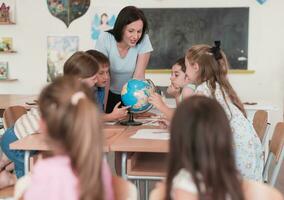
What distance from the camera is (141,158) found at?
2.61 meters

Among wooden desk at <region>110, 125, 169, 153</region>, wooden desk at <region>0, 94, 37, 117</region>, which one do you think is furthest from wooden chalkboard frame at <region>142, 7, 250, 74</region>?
wooden desk at <region>110, 125, 169, 153</region>

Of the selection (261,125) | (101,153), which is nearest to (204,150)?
(101,153)

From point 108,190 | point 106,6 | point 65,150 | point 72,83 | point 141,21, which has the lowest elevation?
point 108,190

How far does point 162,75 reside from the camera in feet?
18.9

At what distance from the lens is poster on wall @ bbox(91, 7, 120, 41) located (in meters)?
5.71

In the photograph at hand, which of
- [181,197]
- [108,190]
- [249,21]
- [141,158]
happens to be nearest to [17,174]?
[141,158]

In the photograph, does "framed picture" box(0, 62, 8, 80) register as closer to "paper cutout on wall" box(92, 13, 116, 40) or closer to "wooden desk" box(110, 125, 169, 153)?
"paper cutout on wall" box(92, 13, 116, 40)

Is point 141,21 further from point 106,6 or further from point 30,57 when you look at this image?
point 30,57

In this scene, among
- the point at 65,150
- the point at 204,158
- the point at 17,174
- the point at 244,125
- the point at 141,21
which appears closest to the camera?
the point at 204,158

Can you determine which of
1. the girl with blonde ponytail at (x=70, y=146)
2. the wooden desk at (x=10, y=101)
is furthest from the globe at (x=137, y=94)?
the wooden desk at (x=10, y=101)

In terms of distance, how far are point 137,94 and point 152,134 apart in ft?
0.99

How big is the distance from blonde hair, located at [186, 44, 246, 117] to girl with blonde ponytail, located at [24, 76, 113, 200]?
105 cm

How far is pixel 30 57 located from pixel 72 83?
4756 millimetres

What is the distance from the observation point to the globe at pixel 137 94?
8.48ft
